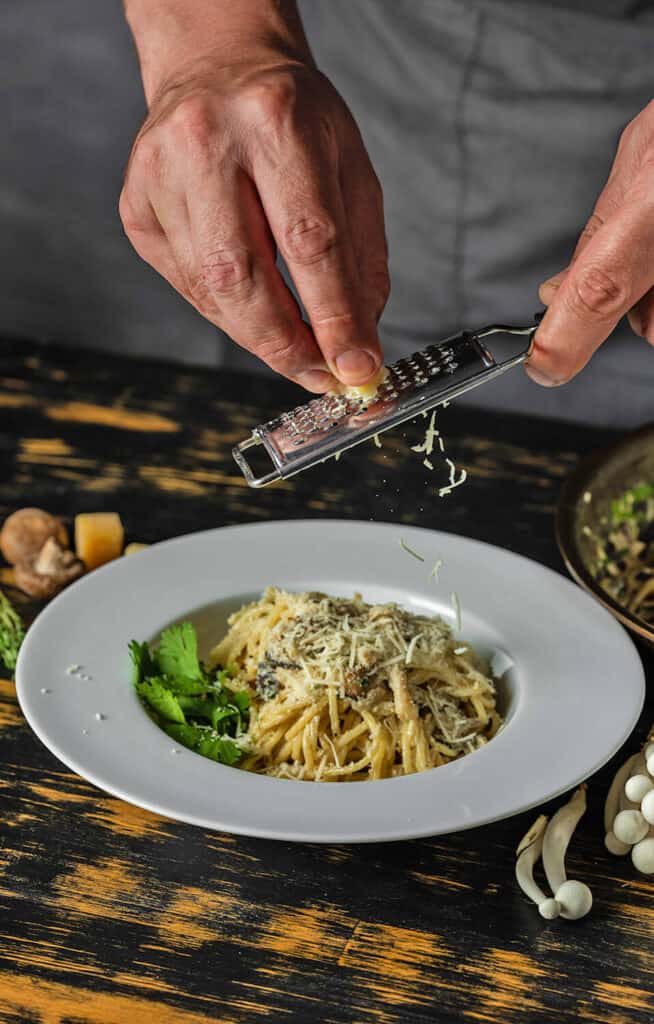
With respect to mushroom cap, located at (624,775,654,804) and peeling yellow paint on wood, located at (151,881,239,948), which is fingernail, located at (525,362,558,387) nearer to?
mushroom cap, located at (624,775,654,804)

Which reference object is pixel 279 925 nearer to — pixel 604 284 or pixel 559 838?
pixel 559 838

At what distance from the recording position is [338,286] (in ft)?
4.39

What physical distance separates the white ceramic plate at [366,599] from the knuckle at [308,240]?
0.58 meters

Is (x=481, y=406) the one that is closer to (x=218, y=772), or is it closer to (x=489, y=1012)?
(x=218, y=772)

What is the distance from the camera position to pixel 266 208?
1.34 metres

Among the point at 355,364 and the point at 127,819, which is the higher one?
the point at 355,364

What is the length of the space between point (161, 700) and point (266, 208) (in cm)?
61

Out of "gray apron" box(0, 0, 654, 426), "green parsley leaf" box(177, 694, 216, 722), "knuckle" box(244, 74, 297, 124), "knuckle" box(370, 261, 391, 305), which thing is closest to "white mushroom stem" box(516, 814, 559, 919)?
"green parsley leaf" box(177, 694, 216, 722)

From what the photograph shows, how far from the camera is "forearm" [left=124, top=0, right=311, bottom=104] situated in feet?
5.02

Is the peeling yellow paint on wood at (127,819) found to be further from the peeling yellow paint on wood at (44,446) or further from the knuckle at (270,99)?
the peeling yellow paint on wood at (44,446)

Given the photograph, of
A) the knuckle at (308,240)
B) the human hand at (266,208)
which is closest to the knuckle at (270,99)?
the human hand at (266,208)

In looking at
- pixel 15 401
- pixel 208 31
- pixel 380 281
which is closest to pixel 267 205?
pixel 380 281

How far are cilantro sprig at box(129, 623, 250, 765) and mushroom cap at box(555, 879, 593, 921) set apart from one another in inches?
16.7

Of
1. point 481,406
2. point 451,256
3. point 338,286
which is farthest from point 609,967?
point 451,256
